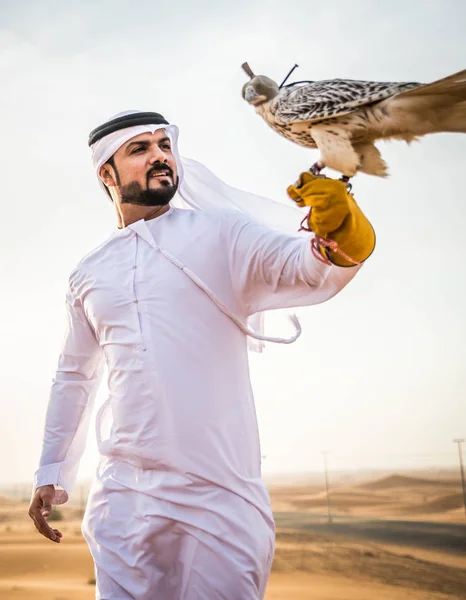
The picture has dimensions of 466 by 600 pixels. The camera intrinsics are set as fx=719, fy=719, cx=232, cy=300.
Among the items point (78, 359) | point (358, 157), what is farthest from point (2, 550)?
point (358, 157)

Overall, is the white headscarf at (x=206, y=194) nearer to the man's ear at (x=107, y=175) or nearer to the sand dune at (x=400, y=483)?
the man's ear at (x=107, y=175)

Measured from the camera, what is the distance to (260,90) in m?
2.47

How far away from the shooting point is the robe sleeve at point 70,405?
7.41ft

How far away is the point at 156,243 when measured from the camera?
7.14 feet

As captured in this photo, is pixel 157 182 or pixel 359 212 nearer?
pixel 359 212

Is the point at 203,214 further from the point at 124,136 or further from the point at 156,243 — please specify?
the point at 124,136

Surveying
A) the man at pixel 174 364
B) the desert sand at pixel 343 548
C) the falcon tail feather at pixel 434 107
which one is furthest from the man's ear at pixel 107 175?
the desert sand at pixel 343 548

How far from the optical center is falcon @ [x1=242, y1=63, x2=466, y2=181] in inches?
68.5

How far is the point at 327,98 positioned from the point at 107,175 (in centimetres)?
77

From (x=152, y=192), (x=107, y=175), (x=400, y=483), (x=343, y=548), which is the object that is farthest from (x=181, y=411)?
(x=400, y=483)

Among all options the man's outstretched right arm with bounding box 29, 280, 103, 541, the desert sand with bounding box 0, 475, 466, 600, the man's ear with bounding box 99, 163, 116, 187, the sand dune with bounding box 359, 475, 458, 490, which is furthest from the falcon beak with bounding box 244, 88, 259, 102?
the sand dune with bounding box 359, 475, 458, 490

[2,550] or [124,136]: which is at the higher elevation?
[124,136]

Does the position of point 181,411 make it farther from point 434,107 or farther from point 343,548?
point 343,548

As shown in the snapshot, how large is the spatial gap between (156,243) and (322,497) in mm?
14451
